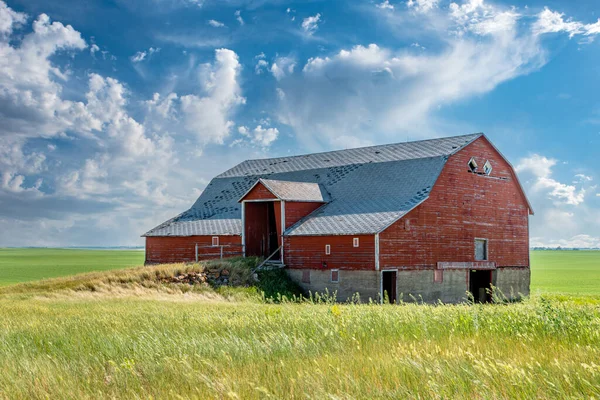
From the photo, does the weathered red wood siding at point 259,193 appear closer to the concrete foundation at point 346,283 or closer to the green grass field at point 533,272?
the concrete foundation at point 346,283

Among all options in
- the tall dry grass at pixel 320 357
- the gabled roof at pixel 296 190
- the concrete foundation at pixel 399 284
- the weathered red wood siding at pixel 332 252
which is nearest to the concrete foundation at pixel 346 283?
the concrete foundation at pixel 399 284

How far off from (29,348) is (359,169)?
106ft

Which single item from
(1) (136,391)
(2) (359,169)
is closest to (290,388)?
(1) (136,391)

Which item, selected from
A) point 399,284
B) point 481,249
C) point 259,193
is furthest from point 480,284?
point 259,193

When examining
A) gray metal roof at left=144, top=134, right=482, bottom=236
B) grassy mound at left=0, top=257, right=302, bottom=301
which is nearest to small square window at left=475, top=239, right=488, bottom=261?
gray metal roof at left=144, top=134, right=482, bottom=236

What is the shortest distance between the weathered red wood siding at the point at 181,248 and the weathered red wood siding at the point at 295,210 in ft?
15.0

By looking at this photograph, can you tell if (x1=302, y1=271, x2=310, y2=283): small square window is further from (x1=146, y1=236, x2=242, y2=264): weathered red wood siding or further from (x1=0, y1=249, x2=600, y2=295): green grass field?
(x1=0, y1=249, x2=600, y2=295): green grass field

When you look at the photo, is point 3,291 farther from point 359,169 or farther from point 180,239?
point 359,169

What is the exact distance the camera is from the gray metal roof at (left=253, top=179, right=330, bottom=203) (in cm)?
3891

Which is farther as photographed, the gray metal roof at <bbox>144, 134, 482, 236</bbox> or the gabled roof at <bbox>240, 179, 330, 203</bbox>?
the gabled roof at <bbox>240, 179, 330, 203</bbox>

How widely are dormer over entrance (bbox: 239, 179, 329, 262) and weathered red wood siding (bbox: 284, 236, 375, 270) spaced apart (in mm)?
1033

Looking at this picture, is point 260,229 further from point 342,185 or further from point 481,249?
point 481,249

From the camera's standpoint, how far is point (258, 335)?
11867mm

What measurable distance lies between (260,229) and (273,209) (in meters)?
2.07
